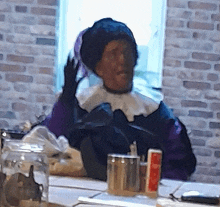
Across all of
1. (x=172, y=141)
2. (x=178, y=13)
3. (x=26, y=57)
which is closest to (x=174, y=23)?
(x=178, y=13)

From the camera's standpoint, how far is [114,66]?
2936mm

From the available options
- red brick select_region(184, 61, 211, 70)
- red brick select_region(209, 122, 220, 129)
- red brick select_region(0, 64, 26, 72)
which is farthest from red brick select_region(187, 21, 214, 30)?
red brick select_region(0, 64, 26, 72)

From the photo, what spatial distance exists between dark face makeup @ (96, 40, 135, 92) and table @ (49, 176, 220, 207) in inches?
37.2

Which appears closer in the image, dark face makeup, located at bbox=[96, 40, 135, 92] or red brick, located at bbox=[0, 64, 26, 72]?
dark face makeup, located at bbox=[96, 40, 135, 92]

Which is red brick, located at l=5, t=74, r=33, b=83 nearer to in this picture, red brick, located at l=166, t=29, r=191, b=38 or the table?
red brick, located at l=166, t=29, r=191, b=38

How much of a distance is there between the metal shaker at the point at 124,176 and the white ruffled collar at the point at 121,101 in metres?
1.24

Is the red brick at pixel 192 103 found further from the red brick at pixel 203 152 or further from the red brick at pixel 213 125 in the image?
the red brick at pixel 203 152

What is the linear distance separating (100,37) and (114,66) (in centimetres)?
20

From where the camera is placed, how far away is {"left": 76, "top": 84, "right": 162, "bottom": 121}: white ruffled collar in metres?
2.93

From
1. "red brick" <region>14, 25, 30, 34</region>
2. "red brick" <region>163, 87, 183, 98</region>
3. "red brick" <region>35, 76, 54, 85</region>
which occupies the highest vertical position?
"red brick" <region>14, 25, 30, 34</region>

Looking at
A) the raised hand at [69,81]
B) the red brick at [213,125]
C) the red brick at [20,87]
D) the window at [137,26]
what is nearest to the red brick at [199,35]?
the window at [137,26]

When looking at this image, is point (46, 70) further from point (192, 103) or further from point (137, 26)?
point (192, 103)

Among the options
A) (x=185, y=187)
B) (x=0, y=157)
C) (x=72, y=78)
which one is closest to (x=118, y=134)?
(x=72, y=78)

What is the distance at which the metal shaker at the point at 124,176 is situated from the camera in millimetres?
1649
